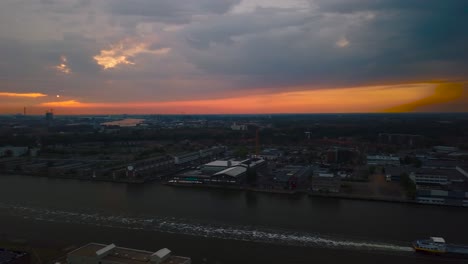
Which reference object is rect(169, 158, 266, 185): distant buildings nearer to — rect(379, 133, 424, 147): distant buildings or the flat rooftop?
the flat rooftop

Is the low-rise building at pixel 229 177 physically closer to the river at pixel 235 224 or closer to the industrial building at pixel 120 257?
the river at pixel 235 224

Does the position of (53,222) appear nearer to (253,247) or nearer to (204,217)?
(204,217)

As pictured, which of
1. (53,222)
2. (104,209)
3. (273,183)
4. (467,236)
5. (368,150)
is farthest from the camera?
(368,150)

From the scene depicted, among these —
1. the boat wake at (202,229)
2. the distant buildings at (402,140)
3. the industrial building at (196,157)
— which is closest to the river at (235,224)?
the boat wake at (202,229)

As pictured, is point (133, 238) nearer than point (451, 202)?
Yes

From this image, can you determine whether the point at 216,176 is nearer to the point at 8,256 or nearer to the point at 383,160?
the point at 8,256

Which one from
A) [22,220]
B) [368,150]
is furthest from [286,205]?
[368,150]

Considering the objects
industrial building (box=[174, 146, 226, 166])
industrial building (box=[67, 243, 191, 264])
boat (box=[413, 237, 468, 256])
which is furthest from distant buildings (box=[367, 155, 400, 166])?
industrial building (box=[67, 243, 191, 264])
